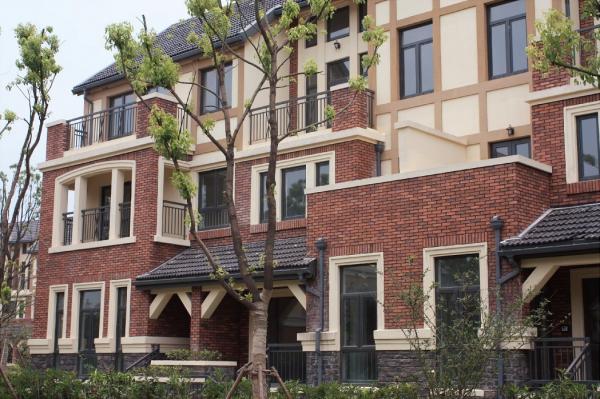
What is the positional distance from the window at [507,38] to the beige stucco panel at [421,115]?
1572mm

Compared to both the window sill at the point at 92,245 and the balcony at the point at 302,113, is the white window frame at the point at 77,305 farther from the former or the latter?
the balcony at the point at 302,113

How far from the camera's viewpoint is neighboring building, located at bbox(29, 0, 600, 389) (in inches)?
639

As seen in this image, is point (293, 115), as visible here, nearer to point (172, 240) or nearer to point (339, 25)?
point (339, 25)

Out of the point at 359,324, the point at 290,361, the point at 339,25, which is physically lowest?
the point at 290,361

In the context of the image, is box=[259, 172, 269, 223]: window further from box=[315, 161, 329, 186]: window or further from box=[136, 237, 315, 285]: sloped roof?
box=[315, 161, 329, 186]: window

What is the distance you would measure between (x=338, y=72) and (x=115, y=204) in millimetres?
6736

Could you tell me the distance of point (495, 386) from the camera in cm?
1509

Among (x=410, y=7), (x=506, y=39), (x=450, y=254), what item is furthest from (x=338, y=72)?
(x=450, y=254)

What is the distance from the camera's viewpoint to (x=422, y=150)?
61.1 ft

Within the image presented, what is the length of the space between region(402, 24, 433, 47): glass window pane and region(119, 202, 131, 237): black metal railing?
27.8 ft

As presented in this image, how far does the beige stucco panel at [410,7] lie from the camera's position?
67.3 ft

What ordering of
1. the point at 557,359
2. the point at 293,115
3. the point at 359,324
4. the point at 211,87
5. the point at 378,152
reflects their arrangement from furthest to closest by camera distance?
1. the point at 211,87
2. the point at 293,115
3. the point at 378,152
4. the point at 359,324
5. the point at 557,359

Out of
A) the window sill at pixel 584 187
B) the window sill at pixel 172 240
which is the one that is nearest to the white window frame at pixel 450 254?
the window sill at pixel 584 187

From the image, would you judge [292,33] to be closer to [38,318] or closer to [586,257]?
[586,257]
